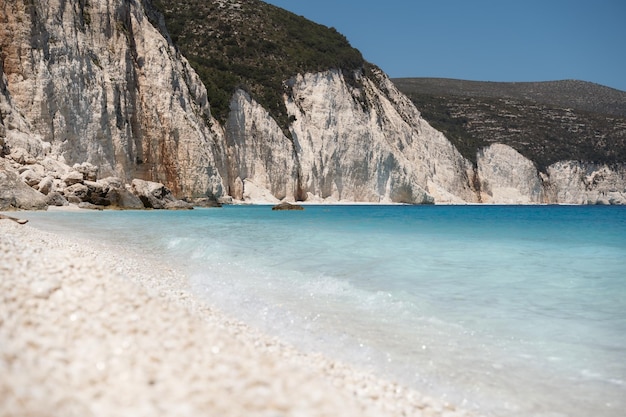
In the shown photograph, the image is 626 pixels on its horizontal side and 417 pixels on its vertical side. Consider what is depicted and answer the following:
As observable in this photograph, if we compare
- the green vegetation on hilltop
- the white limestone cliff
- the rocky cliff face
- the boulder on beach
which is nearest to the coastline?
the boulder on beach

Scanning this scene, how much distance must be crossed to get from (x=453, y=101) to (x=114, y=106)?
5388 centimetres

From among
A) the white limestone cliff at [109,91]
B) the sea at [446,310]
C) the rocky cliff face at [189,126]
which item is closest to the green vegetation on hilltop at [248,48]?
the rocky cliff face at [189,126]

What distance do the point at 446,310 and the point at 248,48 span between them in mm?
45908

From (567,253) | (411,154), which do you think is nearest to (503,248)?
(567,253)

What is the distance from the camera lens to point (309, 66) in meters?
48.0

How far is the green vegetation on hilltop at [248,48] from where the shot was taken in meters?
44.6

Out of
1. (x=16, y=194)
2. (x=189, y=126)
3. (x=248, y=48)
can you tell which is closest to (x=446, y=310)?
(x=16, y=194)

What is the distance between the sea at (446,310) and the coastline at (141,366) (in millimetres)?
714

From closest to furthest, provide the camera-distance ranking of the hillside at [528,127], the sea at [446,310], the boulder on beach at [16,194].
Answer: the sea at [446,310] < the boulder on beach at [16,194] < the hillside at [528,127]

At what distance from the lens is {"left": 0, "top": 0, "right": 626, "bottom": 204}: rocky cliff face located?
26.2 m

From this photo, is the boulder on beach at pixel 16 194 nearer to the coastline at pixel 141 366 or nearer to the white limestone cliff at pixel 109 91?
the white limestone cliff at pixel 109 91

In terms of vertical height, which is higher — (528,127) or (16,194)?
(528,127)

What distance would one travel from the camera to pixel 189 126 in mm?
34062

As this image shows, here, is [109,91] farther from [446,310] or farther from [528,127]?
[528,127]
